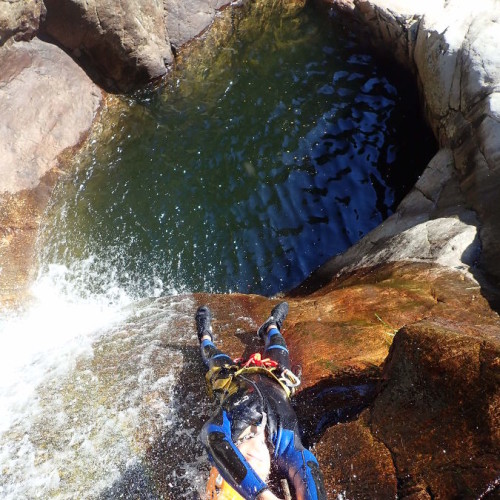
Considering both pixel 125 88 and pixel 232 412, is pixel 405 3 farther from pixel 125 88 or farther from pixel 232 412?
pixel 232 412

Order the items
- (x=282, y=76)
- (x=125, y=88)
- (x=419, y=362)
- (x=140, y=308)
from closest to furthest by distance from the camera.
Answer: (x=419, y=362), (x=140, y=308), (x=125, y=88), (x=282, y=76)

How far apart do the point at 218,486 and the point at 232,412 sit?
0.57 metres

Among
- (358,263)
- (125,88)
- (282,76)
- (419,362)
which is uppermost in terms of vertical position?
(125,88)

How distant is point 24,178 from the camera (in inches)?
309

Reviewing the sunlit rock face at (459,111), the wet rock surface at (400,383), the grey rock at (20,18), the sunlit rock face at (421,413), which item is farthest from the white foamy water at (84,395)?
the grey rock at (20,18)

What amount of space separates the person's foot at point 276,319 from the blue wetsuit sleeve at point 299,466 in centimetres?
142

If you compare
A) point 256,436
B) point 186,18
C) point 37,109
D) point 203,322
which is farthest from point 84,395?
point 186,18

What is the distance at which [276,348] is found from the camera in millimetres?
5234

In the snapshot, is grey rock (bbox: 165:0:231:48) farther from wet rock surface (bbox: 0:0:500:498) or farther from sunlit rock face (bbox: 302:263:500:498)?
sunlit rock face (bbox: 302:263:500:498)

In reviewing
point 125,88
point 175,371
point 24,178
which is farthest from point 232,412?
point 125,88

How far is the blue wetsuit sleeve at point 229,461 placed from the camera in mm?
3750

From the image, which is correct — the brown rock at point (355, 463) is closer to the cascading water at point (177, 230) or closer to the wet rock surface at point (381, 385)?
the wet rock surface at point (381, 385)

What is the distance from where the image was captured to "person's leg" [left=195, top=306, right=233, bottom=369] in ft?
17.0

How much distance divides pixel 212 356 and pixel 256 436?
3.65 ft
